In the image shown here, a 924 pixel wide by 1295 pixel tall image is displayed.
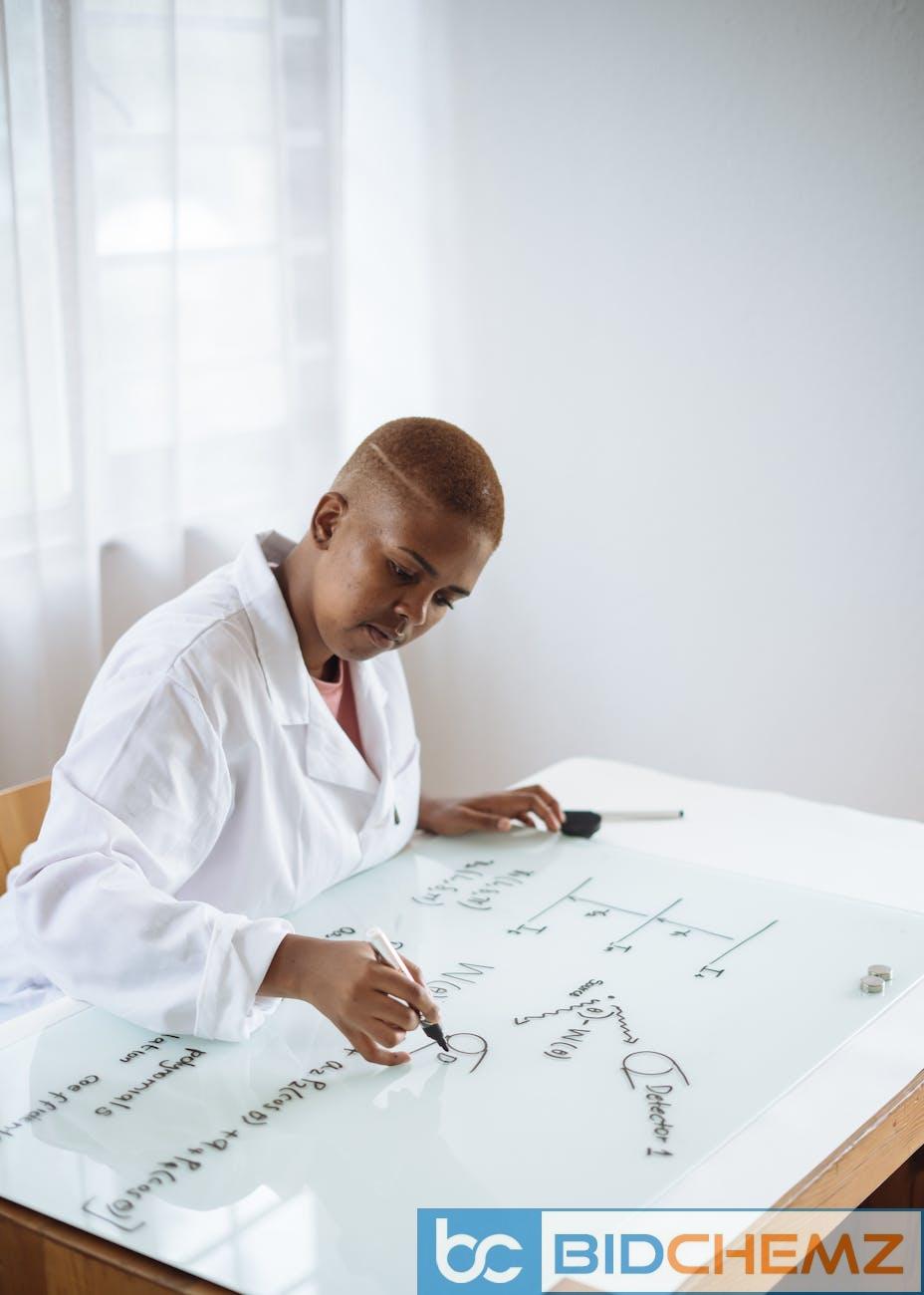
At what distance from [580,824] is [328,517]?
1.59 feet

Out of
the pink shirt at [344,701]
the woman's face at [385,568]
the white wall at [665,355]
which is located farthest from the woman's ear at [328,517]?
the white wall at [665,355]

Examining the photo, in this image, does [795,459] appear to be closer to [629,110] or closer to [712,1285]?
[629,110]

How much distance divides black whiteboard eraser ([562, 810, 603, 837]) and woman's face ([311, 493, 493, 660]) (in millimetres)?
361

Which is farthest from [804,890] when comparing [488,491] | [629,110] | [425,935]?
[629,110]

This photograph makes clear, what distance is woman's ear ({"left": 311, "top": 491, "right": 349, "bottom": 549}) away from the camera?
1.40 metres

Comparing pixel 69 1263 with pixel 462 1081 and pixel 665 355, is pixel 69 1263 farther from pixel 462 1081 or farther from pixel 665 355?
pixel 665 355

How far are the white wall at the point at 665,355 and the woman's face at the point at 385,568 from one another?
1213 millimetres

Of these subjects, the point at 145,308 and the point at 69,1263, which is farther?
the point at 145,308

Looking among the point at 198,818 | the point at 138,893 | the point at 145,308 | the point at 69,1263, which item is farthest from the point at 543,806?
the point at 145,308

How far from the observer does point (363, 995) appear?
3.78ft

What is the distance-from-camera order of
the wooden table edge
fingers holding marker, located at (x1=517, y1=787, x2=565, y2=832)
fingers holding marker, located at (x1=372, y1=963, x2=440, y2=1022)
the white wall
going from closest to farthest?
1. the wooden table edge
2. fingers holding marker, located at (x1=372, y1=963, x2=440, y2=1022)
3. fingers holding marker, located at (x1=517, y1=787, x2=565, y2=832)
4. the white wall

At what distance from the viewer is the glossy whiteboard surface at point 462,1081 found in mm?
978

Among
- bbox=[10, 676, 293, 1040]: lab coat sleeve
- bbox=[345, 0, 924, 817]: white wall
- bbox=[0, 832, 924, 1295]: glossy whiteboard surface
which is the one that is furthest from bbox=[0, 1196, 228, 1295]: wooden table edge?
bbox=[345, 0, 924, 817]: white wall

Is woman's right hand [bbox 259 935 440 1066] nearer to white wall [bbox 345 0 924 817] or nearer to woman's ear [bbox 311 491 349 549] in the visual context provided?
woman's ear [bbox 311 491 349 549]
